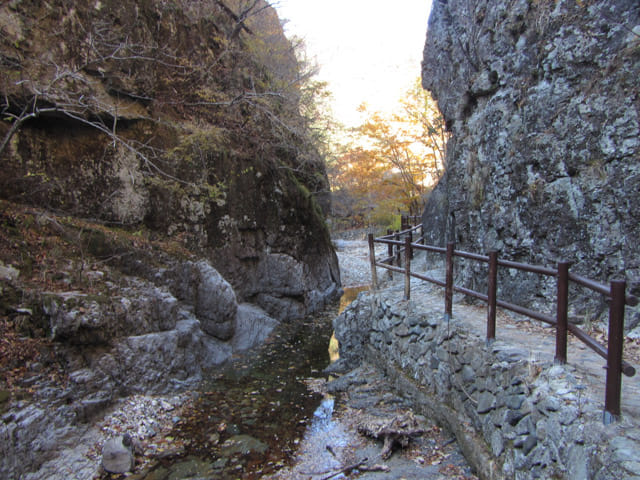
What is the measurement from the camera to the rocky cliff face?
4.59 m

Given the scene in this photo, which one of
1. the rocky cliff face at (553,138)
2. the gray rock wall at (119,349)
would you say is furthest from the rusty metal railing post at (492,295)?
the gray rock wall at (119,349)

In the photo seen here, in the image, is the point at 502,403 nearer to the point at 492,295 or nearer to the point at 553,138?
the point at 492,295

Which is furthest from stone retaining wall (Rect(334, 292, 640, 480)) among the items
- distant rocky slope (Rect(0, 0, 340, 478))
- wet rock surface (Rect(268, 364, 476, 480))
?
distant rocky slope (Rect(0, 0, 340, 478))

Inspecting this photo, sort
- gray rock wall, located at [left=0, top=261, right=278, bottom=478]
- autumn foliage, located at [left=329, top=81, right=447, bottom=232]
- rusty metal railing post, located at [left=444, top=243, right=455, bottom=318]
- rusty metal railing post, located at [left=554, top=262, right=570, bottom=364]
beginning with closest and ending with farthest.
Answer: rusty metal railing post, located at [left=554, top=262, right=570, bottom=364], gray rock wall, located at [left=0, top=261, right=278, bottom=478], rusty metal railing post, located at [left=444, top=243, right=455, bottom=318], autumn foliage, located at [left=329, top=81, right=447, bottom=232]

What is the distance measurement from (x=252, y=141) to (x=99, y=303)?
25.1 ft

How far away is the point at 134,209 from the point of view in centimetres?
934

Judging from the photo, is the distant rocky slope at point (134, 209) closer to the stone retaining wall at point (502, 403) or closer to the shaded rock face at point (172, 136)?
the shaded rock face at point (172, 136)

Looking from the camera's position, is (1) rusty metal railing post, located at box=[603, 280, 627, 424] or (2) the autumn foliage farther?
(2) the autumn foliage

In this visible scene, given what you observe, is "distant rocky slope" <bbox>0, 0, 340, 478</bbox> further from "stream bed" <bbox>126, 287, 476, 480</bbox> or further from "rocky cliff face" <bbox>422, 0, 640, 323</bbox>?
"rocky cliff face" <bbox>422, 0, 640, 323</bbox>

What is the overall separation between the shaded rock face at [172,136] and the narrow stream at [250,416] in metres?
3.36

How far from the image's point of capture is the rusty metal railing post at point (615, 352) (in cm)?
256

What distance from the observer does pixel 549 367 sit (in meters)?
3.44

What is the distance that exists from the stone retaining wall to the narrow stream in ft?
5.87

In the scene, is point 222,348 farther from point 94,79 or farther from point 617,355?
point 617,355
